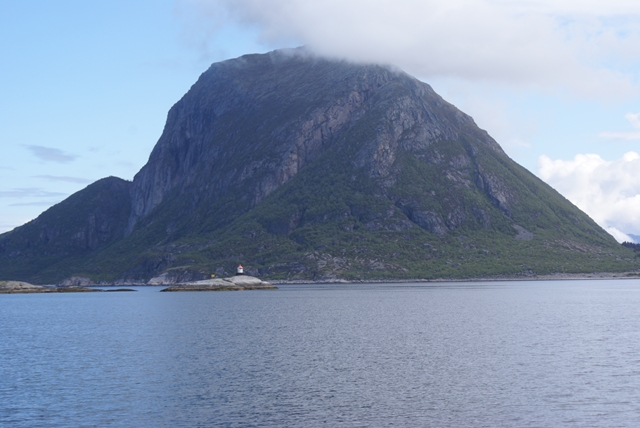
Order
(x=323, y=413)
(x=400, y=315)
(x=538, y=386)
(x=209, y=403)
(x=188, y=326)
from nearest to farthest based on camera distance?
(x=323, y=413), (x=209, y=403), (x=538, y=386), (x=188, y=326), (x=400, y=315)

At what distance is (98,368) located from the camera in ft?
215

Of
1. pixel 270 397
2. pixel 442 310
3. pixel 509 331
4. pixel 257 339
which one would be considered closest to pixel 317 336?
pixel 257 339

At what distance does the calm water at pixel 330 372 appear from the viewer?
46812mm

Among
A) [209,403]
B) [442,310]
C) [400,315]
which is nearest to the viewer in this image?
[209,403]

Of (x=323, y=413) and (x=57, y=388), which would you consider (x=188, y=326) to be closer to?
(x=57, y=388)

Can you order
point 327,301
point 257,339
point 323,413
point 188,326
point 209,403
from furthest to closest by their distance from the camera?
point 327,301, point 188,326, point 257,339, point 209,403, point 323,413

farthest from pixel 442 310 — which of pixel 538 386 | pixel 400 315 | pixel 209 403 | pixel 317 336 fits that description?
pixel 209 403

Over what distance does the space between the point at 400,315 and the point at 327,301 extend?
43155mm

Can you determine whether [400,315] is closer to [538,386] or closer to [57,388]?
[538,386]

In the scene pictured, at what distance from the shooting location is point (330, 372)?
61.7m

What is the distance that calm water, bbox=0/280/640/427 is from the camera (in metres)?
46.8

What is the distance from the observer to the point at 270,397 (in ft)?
171

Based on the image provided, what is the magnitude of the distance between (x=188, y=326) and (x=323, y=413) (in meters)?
61.0

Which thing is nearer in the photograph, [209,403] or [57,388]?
[209,403]
